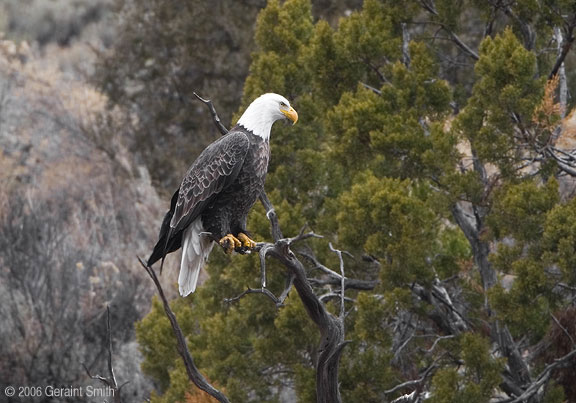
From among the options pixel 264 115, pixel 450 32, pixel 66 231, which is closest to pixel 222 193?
pixel 264 115

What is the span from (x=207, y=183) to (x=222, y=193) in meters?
0.12

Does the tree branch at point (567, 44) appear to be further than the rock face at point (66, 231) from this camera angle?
No

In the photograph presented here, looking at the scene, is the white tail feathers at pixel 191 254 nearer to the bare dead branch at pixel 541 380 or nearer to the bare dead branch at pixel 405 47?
the bare dead branch at pixel 541 380

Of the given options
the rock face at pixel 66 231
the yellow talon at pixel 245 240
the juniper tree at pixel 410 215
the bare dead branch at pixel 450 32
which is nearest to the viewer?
the yellow talon at pixel 245 240

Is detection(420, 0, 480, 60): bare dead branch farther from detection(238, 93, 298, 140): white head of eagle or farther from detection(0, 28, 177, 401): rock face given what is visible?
detection(0, 28, 177, 401): rock face

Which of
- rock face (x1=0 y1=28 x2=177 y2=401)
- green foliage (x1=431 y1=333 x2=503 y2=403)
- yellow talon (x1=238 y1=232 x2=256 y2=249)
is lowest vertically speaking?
rock face (x1=0 y1=28 x2=177 y2=401)

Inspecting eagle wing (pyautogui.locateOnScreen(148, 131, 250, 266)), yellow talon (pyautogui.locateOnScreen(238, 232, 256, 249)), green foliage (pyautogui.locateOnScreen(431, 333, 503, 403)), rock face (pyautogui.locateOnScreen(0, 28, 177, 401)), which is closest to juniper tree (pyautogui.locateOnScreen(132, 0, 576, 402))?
green foliage (pyautogui.locateOnScreen(431, 333, 503, 403))

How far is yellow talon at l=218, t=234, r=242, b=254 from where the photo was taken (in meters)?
5.95

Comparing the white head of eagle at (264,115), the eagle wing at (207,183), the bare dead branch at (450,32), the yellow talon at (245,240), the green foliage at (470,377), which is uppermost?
the bare dead branch at (450,32)

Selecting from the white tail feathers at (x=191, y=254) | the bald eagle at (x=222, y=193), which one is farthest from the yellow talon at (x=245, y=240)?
the white tail feathers at (x=191, y=254)

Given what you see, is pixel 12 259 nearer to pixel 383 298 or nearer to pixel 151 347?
pixel 151 347

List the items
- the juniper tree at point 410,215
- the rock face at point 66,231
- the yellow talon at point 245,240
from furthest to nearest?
the rock face at point 66,231 < the juniper tree at point 410,215 < the yellow talon at point 245,240

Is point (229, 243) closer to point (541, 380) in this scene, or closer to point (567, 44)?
point (541, 380)

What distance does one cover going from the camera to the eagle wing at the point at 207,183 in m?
5.96
